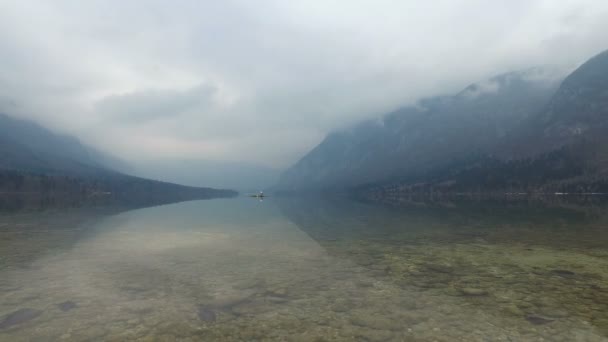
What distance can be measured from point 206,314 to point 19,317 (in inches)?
395

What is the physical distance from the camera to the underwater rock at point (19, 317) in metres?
18.8

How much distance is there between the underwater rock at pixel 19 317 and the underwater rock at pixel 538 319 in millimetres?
26293

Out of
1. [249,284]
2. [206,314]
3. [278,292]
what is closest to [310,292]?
[278,292]

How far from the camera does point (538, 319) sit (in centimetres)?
1853

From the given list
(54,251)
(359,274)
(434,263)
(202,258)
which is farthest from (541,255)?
(54,251)

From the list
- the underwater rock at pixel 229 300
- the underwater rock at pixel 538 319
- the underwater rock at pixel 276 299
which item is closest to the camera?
the underwater rock at pixel 538 319

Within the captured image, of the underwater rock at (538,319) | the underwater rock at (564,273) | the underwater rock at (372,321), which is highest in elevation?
the underwater rock at (564,273)

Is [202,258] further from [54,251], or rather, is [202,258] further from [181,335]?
[181,335]

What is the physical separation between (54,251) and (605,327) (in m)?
49.1

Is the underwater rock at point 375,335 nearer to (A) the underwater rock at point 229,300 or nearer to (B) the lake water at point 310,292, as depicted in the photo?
(B) the lake water at point 310,292

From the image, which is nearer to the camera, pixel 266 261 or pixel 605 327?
pixel 605 327

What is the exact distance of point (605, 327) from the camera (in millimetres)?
17250

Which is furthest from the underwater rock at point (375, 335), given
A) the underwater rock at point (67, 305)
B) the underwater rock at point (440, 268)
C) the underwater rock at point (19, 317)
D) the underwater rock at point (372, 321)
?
the underwater rock at point (19, 317)

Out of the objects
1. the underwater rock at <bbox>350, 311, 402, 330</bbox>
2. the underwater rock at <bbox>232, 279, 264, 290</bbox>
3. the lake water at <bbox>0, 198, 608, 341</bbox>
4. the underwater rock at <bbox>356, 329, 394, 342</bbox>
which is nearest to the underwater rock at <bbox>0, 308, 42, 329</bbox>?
the lake water at <bbox>0, 198, 608, 341</bbox>
